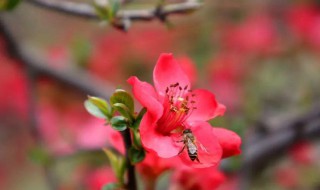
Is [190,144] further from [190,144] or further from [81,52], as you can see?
[81,52]

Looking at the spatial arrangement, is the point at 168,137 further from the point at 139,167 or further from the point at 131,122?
the point at 139,167

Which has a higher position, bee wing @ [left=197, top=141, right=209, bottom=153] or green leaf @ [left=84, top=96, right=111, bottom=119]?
green leaf @ [left=84, top=96, right=111, bottom=119]

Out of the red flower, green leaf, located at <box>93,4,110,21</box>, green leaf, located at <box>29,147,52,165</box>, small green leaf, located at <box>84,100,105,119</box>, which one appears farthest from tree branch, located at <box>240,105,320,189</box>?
small green leaf, located at <box>84,100,105,119</box>

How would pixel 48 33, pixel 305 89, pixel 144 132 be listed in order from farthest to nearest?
pixel 48 33 → pixel 305 89 → pixel 144 132

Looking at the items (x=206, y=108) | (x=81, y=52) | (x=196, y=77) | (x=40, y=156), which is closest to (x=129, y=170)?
(x=206, y=108)

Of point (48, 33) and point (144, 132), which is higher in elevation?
point (48, 33)

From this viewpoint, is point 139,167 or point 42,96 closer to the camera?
point 139,167

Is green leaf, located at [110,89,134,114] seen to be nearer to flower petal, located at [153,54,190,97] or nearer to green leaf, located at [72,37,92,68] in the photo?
flower petal, located at [153,54,190,97]

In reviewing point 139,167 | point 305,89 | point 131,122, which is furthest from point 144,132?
point 305,89

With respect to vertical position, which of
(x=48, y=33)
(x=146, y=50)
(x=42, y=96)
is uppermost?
(x=48, y=33)
